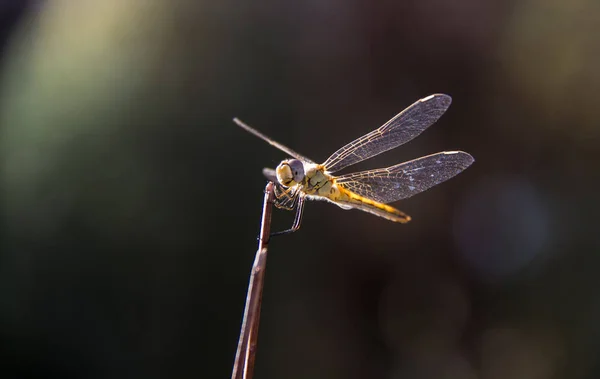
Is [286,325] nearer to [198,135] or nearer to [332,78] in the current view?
[198,135]

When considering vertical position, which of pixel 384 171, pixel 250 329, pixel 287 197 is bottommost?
pixel 250 329

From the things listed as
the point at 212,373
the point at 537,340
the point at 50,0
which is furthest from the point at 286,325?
the point at 50,0

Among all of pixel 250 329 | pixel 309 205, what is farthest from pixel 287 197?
pixel 309 205

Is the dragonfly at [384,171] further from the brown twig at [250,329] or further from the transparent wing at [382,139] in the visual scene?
the brown twig at [250,329]

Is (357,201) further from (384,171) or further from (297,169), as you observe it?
(297,169)

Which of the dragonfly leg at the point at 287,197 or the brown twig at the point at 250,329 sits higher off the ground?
the dragonfly leg at the point at 287,197

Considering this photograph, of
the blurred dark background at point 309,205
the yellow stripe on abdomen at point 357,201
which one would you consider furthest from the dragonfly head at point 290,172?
the blurred dark background at point 309,205
